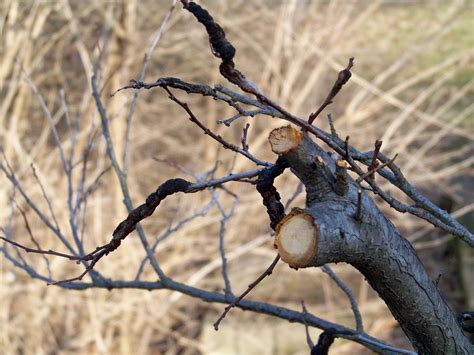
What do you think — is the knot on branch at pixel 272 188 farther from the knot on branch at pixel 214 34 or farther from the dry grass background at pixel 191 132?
the dry grass background at pixel 191 132

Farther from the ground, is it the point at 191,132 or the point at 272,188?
the point at 191,132

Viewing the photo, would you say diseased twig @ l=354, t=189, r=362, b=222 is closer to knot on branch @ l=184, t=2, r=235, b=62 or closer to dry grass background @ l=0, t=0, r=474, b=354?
knot on branch @ l=184, t=2, r=235, b=62

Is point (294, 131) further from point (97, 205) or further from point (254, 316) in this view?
point (254, 316)

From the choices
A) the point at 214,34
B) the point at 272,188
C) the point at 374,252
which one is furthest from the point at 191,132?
the point at 214,34

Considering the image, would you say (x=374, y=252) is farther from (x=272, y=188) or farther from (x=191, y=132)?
(x=191, y=132)

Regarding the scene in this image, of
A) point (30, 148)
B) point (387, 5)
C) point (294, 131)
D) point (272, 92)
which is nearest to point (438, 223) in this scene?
point (294, 131)

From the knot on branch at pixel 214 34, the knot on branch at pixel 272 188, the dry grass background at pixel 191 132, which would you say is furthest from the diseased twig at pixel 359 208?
the dry grass background at pixel 191 132
